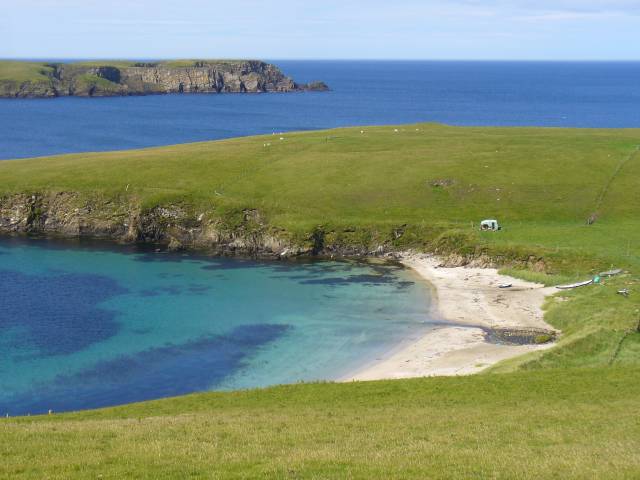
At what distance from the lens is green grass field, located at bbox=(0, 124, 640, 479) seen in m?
26.0

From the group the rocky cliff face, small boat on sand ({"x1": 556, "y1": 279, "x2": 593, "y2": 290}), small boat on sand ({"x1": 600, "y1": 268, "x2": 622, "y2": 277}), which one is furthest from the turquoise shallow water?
small boat on sand ({"x1": 600, "y1": 268, "x2": 622, "y2": 277})

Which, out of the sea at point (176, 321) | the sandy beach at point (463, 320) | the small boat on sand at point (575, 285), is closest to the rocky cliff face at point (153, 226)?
the sea at point (176, 321)

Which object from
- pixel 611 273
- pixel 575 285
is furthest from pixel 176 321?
pixel 611 273

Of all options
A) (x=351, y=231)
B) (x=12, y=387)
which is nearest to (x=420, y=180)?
(x=351, y=231)

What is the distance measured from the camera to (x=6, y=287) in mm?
75750

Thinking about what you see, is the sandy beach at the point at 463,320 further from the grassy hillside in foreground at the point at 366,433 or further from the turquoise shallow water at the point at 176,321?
the grassy hillside in foreground at the point at 366,433

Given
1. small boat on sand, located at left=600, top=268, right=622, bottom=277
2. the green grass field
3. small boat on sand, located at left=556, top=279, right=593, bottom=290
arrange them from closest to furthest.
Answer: the green grass field < small boat on sand, located at left=556, top=279, right=593, bottom=290 < small boat on sand, located at left=600, top=268, right=622, bottom=277

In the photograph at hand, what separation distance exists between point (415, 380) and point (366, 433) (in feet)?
46.5

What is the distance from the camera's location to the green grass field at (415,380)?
2603 cm

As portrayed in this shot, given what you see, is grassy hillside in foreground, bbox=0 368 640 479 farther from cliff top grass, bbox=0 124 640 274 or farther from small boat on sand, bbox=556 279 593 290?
cliff top grass, bbox=0 124 640 274

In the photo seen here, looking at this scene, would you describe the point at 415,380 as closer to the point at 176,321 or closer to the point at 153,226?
the point at 176,321

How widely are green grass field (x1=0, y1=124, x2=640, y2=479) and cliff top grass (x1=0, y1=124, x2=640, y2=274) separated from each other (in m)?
0.30

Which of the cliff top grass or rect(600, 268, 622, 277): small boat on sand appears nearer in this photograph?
rect(600, 268, 622, 277): small boat on sand

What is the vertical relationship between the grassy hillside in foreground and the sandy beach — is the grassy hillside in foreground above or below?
above
